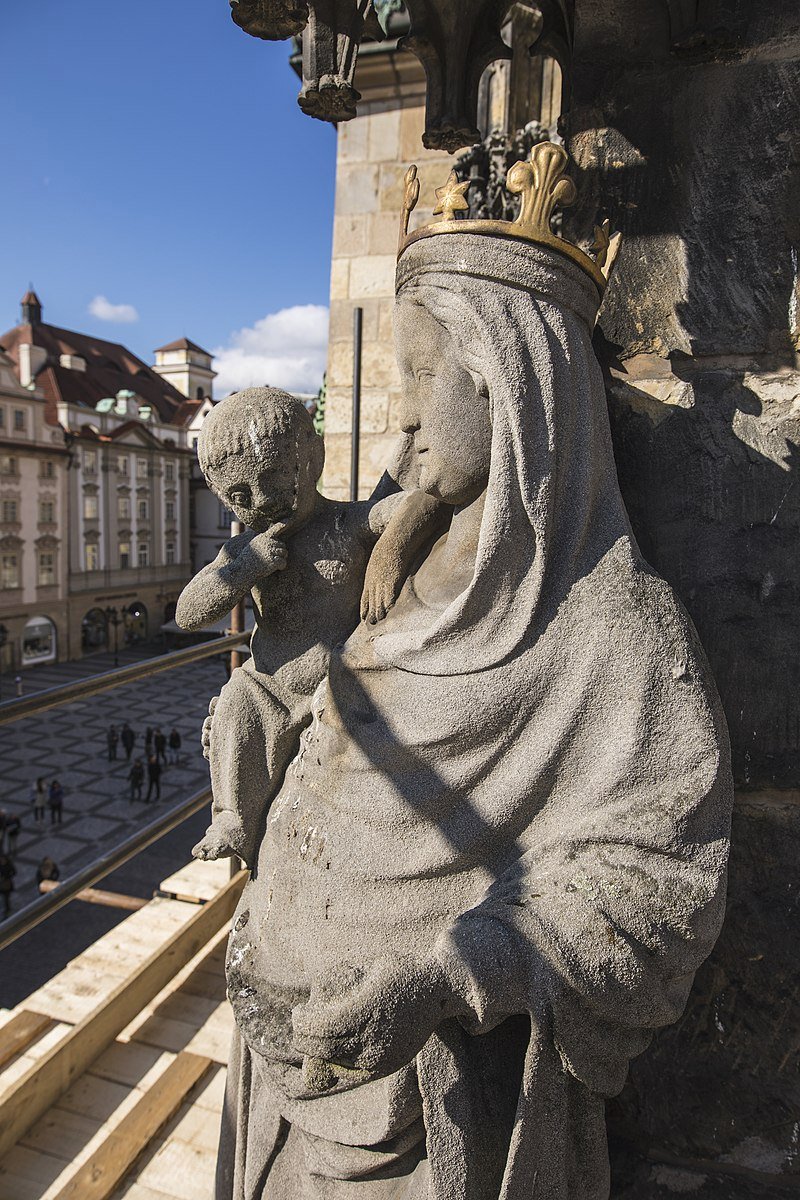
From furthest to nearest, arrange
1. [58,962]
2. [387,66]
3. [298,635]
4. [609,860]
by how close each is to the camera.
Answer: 1. [58,962]
2. [387,66]
3. [298,635]
4. [609,860]

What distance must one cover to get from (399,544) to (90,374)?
40827mm

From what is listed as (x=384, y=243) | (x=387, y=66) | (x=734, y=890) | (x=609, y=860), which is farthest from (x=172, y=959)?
(x=387, y=66)

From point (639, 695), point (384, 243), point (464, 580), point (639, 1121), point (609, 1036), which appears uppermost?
point (384, 243)

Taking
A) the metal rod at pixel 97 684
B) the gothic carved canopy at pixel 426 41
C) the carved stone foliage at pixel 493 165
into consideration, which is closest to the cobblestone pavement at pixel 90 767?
the metal rod at pixel 97 684

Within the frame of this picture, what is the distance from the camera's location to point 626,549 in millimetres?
1588

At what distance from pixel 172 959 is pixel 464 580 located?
10.6 feet

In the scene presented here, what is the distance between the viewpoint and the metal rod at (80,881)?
8.30ft

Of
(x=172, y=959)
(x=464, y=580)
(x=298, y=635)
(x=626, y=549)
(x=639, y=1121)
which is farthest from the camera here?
(x=172, y=959)

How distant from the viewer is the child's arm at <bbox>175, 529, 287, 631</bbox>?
5.82 ft

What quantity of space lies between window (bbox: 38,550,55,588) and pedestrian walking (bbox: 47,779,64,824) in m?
18.2

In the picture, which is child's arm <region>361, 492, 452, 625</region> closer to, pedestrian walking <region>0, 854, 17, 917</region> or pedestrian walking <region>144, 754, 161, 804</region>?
pedestrian walking <region>0, 854, 17, 917</region>

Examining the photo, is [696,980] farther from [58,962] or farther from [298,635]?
[58,962]

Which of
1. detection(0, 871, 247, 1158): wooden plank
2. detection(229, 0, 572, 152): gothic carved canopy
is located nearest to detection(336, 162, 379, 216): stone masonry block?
detection(229, 0, 572, 152): gothic carved canopy

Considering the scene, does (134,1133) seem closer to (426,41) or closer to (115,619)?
(426,41)
